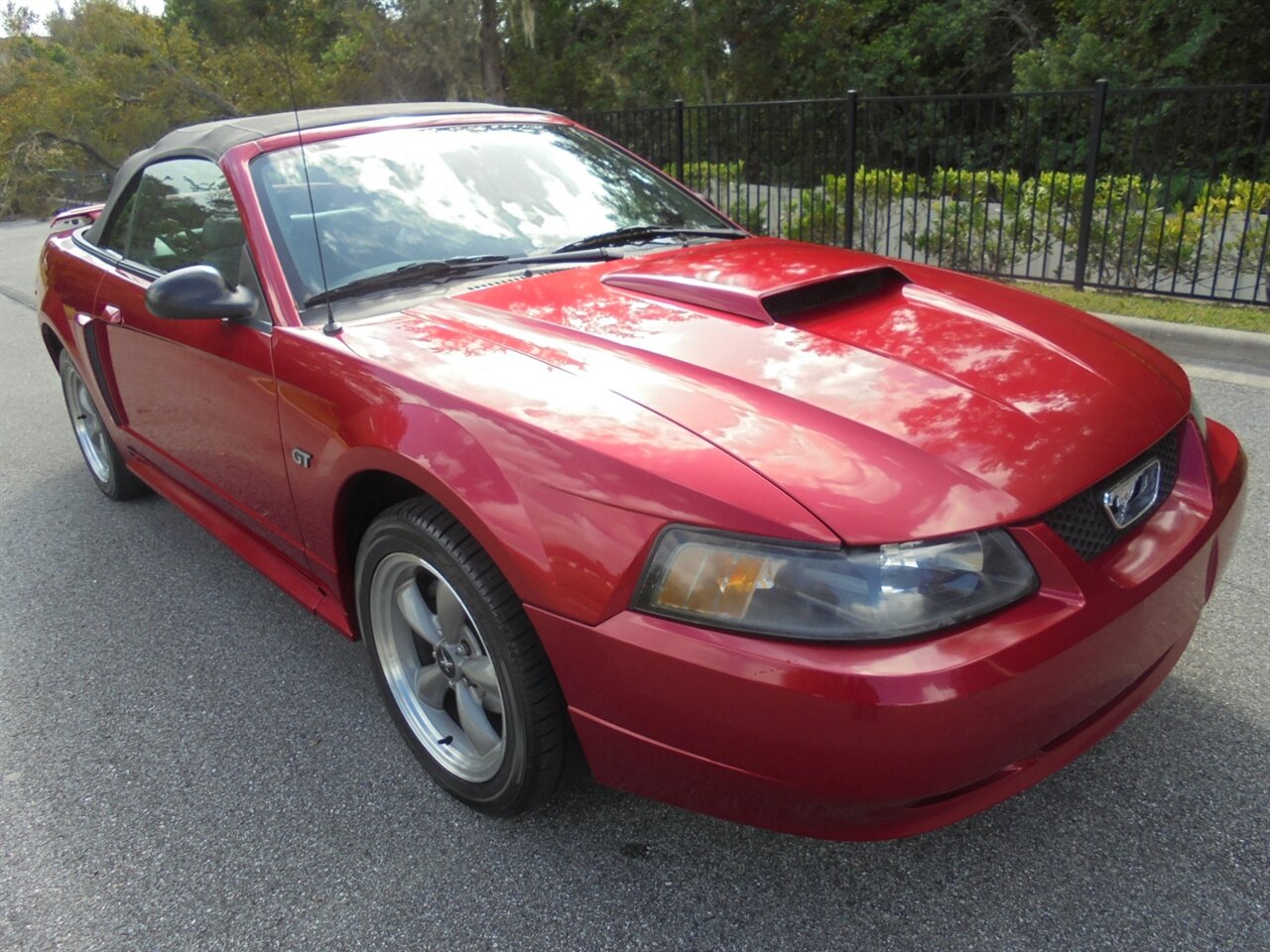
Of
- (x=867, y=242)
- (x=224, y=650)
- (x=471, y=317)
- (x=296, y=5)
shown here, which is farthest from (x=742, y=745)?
(x=296, y=5)

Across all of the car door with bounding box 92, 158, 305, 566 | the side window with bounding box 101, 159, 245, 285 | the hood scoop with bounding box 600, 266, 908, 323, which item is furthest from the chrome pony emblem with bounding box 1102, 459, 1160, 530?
the side window with bounding box 101, 159, 245, 285

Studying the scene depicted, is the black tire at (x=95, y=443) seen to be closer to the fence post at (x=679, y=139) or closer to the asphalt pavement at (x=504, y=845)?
the asphalt pavement at (x=504, y=845)

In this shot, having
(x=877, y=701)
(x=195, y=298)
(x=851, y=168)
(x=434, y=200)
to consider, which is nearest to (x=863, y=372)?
(x=877, y=701)

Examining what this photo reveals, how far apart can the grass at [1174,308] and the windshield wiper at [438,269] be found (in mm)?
4354

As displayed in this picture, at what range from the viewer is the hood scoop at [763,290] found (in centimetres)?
253

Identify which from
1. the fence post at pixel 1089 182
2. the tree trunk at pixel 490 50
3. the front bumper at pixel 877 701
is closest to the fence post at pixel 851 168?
the fence post at pixel 1089 182

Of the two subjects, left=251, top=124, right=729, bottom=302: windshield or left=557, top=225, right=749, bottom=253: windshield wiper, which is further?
left=557, top=225, right=749, bottom=253: windshield wiper

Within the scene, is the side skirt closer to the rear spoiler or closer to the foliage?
the rear spoiler

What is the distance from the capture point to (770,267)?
287 centimetres

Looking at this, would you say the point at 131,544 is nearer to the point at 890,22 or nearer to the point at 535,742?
the point at 535,742

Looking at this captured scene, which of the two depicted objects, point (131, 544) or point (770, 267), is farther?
point (131, 544)

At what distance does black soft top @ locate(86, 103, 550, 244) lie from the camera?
317 centimetres

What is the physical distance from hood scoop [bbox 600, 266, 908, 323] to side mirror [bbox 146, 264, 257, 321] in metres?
1.01

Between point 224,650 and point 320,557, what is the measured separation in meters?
0.80
